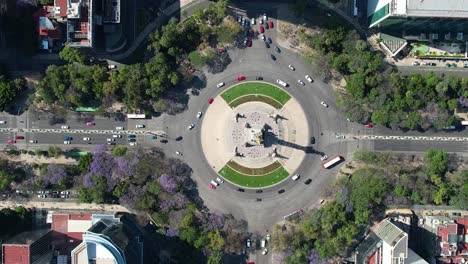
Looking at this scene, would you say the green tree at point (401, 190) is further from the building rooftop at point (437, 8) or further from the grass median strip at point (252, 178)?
the building rooftop at point (437, 8)

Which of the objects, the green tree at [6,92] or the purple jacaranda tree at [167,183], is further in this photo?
the purple jacaranda tree at [167,183]

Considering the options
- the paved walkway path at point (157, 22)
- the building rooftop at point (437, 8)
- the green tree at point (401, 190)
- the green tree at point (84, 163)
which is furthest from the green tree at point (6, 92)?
the green tree at point (401, 190)

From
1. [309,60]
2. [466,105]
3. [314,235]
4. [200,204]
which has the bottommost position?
[314,235]

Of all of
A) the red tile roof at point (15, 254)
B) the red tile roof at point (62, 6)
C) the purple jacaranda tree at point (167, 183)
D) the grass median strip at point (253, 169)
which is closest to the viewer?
the red tile roof at point (15, 254)

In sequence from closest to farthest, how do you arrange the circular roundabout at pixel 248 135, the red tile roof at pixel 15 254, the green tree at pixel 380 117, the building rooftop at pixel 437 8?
the building rooftop at pixel 437 8 → the red tile roof at pixel 15 254 → the green tree at pixel 380 117 → the circular roundabout at pixel 248 135

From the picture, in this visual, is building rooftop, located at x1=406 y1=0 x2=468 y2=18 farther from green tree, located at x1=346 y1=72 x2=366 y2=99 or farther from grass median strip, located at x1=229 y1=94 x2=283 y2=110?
grass median strip, located at x1=229 y1=94 x2=283 y2=110

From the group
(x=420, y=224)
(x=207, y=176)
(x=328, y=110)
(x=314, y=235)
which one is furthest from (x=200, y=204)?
(x=420, y=224)

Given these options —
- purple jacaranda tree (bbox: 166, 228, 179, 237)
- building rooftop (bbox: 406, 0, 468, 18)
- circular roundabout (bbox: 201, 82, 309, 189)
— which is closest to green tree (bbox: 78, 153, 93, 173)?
purple jacaranda tree (bbox: 166, 228, 179, 237)

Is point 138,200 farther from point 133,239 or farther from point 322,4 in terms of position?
point 322,4
